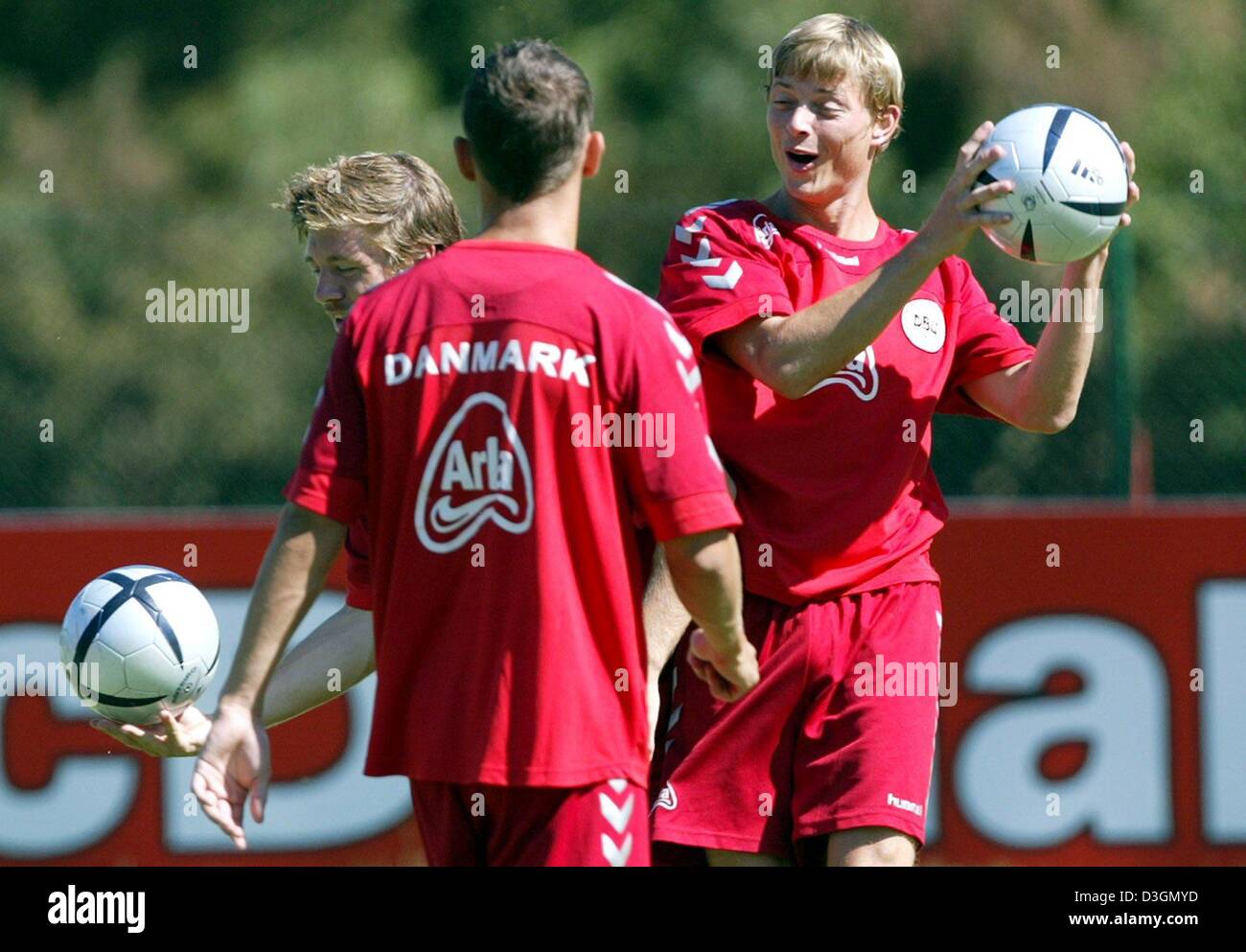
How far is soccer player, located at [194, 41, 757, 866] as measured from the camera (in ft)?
12.2

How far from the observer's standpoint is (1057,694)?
26.9 ft

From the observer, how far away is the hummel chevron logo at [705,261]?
4660 millimetres

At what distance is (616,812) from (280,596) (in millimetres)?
765

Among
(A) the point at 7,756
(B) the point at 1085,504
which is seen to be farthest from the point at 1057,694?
(A) the point at 7,756

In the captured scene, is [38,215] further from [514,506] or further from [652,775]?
[514,506]

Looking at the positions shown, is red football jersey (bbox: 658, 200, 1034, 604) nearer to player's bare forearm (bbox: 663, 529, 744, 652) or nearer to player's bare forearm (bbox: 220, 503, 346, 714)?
player's bare forearm (bbox: 663, 529, 744, 652)

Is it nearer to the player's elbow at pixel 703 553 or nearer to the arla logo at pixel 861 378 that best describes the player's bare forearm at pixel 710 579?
the player's elbow at pixel 703 553

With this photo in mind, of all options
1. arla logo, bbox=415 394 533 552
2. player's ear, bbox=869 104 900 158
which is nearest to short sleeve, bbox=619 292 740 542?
arla logo, bbox=415 394 533 552

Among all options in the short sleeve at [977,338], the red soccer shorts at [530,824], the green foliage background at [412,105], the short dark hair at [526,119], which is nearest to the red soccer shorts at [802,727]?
the short sleeve at [977,338]

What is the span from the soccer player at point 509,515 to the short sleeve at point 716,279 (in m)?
0.82

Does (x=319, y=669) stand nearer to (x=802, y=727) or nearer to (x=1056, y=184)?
(x=802, y=727)

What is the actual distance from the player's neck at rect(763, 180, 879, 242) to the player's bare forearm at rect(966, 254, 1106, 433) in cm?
50

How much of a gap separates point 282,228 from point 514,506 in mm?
7023

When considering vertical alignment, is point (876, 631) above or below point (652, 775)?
above
